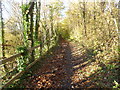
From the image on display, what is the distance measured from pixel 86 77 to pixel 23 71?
3.24 m

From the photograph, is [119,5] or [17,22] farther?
[17,22]

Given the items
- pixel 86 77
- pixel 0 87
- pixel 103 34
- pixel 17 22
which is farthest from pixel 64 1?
pixel 0 87

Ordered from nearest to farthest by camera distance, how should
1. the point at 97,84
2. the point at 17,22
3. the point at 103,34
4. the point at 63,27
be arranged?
1. the point at 97,84
2. the point at 103,34
3. the point at 17,22
4. the point at 63,27

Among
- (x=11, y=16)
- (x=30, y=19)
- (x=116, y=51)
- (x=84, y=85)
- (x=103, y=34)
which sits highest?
(x=11, y=16)

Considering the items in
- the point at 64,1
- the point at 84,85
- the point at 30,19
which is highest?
the point at 64,1

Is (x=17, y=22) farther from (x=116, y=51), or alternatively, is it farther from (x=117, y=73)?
(x=117, y=73)

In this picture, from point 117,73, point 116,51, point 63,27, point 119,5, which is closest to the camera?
point 117,73

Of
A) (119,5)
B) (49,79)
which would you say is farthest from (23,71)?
(119,5)

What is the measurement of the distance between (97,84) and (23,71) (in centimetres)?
357

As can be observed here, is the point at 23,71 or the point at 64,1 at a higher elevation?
the point at 64,1

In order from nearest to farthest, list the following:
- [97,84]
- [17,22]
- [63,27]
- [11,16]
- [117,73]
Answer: [97,84] < [117,73] < [11,16] < [17,22] < [63,27]

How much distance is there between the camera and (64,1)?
82.7ft

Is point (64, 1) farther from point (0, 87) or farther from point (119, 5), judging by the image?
point (0, 87)

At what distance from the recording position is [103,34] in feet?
34.6
